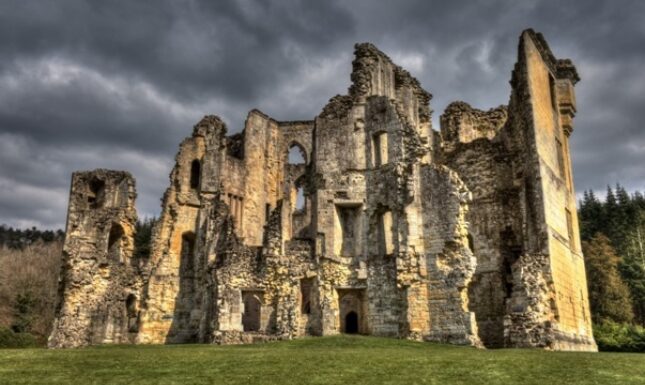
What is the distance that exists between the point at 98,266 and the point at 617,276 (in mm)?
34717

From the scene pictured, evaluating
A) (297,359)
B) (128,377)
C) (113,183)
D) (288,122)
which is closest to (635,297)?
(288,122)

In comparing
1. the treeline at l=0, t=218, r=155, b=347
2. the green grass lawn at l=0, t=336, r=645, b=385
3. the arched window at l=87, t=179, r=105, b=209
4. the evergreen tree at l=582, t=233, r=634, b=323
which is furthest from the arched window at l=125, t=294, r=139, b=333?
the evergreen tree at l=582, t=233, r=634, b=323

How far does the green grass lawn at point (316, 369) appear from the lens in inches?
421

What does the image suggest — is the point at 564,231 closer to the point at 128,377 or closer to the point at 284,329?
the point at 284,329

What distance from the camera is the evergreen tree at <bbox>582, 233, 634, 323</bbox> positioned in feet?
134

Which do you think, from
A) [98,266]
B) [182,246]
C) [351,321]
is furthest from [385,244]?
[98,266]

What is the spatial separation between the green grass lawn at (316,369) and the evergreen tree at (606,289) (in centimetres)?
3012

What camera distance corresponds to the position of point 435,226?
23.3 m

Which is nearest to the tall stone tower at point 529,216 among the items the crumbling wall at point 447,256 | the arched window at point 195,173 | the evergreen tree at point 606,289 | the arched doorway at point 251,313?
the crumbling wall at point 447,256

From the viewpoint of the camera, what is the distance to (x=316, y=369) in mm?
11719

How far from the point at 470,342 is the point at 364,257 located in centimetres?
579

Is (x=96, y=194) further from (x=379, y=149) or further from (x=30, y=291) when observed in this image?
(x=30, y=291)

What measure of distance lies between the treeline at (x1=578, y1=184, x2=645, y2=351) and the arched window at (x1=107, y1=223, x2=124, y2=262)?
942 inches

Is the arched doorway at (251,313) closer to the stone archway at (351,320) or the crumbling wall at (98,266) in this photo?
the stone archway at (351,320)
